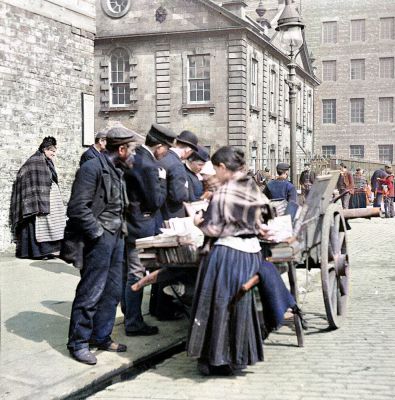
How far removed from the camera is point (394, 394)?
15.4ft

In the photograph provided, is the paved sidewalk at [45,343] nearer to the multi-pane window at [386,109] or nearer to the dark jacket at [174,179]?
the dark jacket at [174,179]

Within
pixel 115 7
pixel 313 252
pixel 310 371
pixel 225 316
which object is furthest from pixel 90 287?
pixel 115 7

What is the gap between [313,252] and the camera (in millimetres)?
6547

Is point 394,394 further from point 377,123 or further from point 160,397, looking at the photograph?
point 377,123

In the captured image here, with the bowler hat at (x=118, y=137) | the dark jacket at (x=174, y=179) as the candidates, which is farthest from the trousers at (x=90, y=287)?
the dark jacket at (x=174, y=179)

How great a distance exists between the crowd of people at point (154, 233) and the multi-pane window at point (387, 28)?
152 ft

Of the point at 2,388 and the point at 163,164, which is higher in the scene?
the point at 163,164

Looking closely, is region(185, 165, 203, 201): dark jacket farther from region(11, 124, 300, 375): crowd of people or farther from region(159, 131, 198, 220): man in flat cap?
region(11, 124, 300, 375): crowd of people

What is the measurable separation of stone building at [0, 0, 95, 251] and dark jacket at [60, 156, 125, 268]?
248 inches

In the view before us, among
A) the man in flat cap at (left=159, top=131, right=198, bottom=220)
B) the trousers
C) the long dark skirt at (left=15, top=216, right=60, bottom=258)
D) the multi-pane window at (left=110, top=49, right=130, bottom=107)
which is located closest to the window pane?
the multi-pane window at (left=110, top=49, right=130, bottom=107)

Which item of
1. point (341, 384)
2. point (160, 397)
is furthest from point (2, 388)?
point (341, 384)

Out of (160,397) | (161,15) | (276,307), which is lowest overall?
(160,397)

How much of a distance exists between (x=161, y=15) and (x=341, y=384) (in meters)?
24.9

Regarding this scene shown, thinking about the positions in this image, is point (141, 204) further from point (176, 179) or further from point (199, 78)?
point (199, 78)
